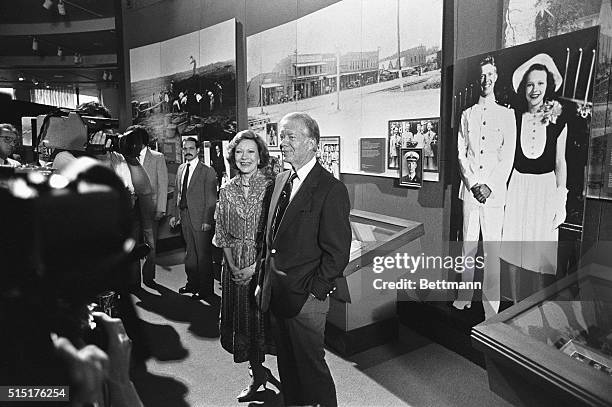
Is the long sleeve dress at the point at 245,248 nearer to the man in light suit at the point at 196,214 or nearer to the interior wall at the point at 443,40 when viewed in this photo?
the man in light suit at the point at 196,214

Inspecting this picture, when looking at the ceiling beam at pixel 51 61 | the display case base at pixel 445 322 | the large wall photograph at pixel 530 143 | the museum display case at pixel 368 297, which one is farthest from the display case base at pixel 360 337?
the ceiling beam at pixel 51 61

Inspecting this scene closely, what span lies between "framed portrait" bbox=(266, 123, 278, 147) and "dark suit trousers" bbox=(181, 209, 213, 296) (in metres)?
0.82

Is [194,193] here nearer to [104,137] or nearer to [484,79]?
[484,79]

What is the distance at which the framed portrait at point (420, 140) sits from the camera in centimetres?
290

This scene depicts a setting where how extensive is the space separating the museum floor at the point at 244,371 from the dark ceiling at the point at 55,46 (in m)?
1.09

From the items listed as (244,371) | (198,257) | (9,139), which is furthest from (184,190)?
(9,139)

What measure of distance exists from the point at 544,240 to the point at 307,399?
139cm

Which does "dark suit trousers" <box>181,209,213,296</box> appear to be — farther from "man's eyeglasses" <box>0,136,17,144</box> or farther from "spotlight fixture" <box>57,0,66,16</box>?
"man's eyeglasses" <box>0,136,17,144</box>

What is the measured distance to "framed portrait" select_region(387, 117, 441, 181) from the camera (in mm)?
2896

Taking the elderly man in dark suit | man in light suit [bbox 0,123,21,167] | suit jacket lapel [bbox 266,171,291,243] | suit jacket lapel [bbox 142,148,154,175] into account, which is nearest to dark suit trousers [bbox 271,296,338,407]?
the elderly man in dark suit

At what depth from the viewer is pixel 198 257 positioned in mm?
3621

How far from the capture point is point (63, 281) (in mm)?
391

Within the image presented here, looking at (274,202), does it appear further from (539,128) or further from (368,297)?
(539,128)

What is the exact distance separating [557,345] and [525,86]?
1.32m
